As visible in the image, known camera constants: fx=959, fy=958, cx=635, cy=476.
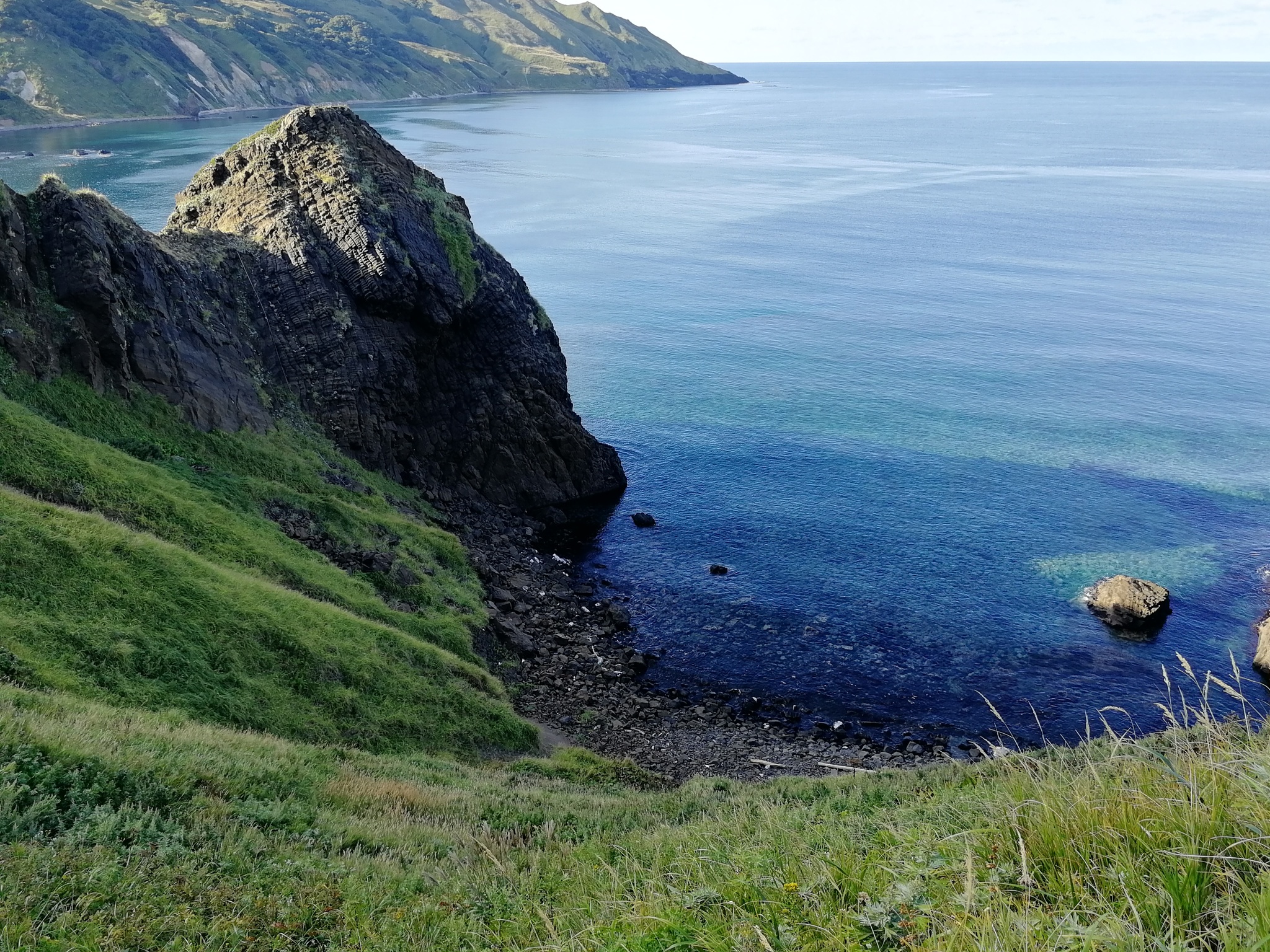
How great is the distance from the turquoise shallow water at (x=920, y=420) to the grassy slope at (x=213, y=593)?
38.7ft

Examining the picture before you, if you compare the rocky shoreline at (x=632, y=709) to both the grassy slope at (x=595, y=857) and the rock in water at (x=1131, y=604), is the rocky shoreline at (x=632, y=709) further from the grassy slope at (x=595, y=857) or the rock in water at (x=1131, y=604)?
the grassy slope at (x=595, y=857)

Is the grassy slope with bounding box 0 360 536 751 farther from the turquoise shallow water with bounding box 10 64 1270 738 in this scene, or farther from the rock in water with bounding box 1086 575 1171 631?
the rock in water with bounding box 1086 575 1171 631

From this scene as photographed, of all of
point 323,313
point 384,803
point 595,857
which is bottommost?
point 384,803

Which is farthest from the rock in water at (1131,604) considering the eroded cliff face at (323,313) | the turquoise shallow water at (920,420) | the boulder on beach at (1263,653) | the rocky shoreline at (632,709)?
the eroded cliff face at (323,313)

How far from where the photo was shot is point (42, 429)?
109 feet

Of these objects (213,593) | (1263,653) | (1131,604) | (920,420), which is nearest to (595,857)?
(213,593)

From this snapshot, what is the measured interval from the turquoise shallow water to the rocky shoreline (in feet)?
4.75

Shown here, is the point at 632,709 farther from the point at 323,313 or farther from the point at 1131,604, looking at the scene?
the point at 323,313

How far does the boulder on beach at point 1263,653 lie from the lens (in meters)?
40.8

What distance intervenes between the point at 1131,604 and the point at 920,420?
27.3 metres

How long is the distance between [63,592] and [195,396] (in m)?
18.5

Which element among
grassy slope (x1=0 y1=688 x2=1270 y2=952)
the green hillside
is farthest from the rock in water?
grassy slope (x1=0 y1=688 x2=1270 y2=952)

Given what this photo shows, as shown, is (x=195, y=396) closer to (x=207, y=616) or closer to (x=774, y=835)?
(x=207, y=616)

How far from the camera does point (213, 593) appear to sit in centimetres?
2905
